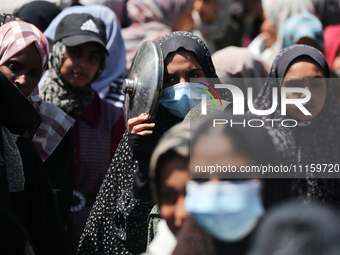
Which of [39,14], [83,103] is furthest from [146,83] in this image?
[39,14]

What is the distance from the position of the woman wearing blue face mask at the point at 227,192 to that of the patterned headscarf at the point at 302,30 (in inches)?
131

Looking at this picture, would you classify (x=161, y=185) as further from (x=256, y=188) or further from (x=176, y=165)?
(x=256, y=188)

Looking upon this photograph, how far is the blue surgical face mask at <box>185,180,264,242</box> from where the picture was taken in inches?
65.7

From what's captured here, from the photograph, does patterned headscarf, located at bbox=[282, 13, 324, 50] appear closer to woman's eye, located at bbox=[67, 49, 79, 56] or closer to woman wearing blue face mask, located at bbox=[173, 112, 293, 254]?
woman's eye, located at bbox=[67, 49, 79, 56]

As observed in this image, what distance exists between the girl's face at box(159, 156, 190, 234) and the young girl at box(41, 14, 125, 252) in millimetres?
1910

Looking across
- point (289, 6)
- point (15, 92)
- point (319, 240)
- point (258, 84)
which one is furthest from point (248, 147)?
point (289, 6)

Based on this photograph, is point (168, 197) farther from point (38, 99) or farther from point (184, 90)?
point (38, 99)

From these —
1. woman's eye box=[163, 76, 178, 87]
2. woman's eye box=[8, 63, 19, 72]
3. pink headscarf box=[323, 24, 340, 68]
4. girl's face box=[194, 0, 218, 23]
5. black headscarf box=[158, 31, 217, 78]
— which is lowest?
woman's eye box=[163, 76, 178, 87]

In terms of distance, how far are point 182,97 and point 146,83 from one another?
7.7 inches

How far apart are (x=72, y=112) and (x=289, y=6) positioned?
9.22ft

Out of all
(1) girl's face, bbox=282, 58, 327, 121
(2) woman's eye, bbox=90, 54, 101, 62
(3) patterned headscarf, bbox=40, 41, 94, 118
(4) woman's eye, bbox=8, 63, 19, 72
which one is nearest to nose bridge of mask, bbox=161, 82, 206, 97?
(1) girl's face, bbox=282, 58, 327, 121

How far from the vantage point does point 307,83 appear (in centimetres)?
347

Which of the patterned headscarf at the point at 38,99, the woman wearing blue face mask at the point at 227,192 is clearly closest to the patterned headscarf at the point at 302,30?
the patterned headscarf at the point at 38,99

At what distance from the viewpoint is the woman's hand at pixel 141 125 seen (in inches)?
123
